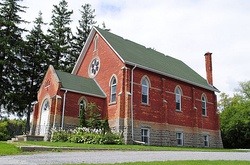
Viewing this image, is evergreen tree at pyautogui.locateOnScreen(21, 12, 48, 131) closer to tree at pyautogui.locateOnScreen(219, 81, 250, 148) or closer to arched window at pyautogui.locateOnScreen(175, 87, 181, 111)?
arched window at pyautogui.locateOnScreen(175, 87, 181, 111)

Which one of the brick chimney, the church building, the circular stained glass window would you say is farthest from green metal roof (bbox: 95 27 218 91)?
the circular stained glass window

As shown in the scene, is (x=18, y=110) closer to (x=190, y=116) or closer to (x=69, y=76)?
(x=69, y=76)

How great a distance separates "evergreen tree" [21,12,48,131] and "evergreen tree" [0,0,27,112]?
3.53 feet

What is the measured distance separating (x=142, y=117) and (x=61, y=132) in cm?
691

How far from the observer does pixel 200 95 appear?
101ft

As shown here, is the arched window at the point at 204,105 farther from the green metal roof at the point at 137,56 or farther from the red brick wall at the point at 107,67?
the red brick wall at the point at 107,67

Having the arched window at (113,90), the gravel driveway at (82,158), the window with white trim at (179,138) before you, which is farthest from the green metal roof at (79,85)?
the gravel driveway at (82,158)

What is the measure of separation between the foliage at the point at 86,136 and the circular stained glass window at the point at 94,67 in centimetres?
786

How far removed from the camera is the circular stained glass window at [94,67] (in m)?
27.9

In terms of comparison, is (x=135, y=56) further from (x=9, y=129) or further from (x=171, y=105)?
(x=9, y=129)

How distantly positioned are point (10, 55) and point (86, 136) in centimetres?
1764

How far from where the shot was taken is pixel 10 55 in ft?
106

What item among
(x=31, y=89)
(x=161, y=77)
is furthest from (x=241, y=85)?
(x=31, y=89)

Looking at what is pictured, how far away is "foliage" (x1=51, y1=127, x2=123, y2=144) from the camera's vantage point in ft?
65.5
